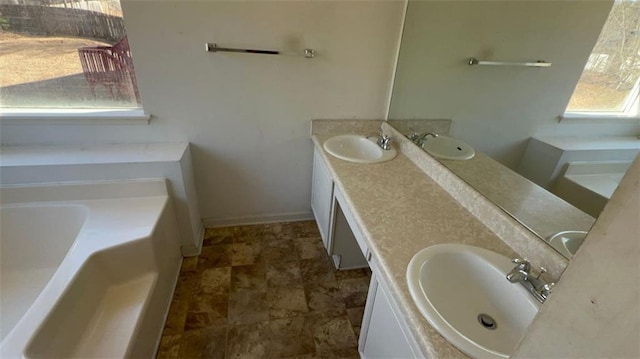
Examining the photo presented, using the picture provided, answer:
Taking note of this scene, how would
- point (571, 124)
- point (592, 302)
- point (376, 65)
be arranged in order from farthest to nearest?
1. point (376, 65)
2. point (571, 124)
3. point (592, 302)

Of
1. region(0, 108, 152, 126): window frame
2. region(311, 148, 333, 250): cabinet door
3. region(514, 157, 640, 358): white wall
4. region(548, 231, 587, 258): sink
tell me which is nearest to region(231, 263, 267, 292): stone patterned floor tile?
region(311, 148, 333, 250): cabinet door

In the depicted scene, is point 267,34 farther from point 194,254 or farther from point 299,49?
point 194,254

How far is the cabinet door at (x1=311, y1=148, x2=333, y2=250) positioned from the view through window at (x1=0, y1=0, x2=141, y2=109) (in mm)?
1214

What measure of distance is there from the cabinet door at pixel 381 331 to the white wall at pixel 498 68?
73 cm

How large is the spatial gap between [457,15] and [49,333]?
2.25 meters

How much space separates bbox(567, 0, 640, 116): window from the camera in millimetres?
753

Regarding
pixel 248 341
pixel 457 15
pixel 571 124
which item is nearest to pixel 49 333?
pixel 248 341

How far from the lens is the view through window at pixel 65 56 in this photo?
4.85 ft

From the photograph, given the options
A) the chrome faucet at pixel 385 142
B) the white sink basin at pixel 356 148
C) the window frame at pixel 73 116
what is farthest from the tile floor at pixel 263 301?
the window frame at pixel 73 116

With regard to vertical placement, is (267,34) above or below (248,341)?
above

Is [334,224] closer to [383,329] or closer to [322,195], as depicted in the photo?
[322,195]

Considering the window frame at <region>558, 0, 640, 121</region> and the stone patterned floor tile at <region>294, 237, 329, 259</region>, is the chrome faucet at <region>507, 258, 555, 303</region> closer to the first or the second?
the window frame at <region>558, 0, 640, 121</region>

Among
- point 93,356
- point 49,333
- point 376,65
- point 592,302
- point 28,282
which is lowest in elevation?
point 28,282

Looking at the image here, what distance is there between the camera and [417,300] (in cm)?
80
